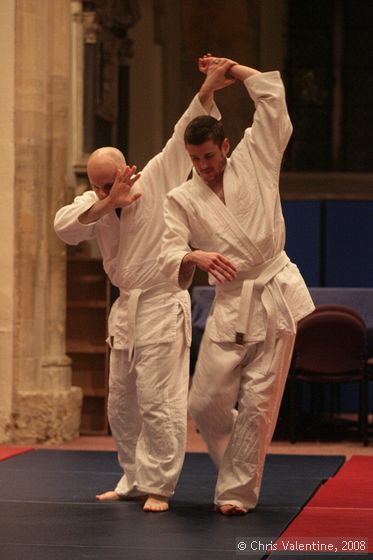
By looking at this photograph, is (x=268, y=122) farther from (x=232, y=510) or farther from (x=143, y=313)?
(x=232, y=510)

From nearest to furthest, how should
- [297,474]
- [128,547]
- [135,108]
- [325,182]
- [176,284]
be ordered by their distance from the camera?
[128,547] < [176,284] < [297,474] < [135,108] < [325,182]

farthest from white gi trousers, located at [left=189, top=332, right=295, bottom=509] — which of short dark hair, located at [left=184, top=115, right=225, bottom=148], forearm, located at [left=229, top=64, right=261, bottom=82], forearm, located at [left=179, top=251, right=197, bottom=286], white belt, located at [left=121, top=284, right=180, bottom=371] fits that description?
forearm, located at [left=229, top=64, right=261, bottom=82]

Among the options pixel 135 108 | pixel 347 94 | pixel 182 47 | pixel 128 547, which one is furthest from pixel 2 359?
pixel 347 94

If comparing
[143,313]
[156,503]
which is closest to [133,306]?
[143,313]

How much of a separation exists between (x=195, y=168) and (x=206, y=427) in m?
1.10

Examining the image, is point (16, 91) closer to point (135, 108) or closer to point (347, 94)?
point (135, 108)

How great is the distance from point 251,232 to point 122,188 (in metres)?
0.64

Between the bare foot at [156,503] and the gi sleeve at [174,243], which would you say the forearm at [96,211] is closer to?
the gi sleeve at [174,243]

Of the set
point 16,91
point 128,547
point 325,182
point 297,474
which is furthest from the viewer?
point 325,182

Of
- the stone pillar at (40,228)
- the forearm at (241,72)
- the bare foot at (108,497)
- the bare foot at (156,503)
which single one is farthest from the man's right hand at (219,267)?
the stone pillar at (40,228)

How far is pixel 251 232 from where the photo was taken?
515cm

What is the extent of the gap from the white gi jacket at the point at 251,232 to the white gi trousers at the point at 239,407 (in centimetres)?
8

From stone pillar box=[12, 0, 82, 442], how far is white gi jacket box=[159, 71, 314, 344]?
11.0 feet

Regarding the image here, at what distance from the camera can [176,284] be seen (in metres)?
5.16
